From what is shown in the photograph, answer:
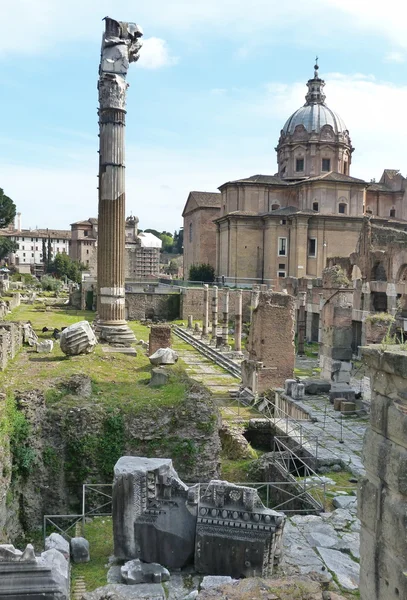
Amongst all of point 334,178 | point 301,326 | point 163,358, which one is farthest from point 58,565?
point 334,178

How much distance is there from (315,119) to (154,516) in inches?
1691

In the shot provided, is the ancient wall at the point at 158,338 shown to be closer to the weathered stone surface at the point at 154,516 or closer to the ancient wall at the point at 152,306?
the weathered stone surface at the point at 154,516

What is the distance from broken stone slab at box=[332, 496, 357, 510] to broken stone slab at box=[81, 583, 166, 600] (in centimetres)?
331

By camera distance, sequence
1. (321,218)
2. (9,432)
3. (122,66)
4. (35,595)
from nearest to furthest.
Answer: (35,595), (9,432), (122,66), (321,218)

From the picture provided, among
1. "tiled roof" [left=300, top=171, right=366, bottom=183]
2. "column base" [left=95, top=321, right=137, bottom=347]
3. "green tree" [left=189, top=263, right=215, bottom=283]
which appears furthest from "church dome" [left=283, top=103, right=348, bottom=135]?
"column base" [left=95, top=321, right=137, bottom=347]

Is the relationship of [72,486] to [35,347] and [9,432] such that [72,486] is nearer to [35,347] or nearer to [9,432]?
[9,432]

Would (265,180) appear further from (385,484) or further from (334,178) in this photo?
(385,484)

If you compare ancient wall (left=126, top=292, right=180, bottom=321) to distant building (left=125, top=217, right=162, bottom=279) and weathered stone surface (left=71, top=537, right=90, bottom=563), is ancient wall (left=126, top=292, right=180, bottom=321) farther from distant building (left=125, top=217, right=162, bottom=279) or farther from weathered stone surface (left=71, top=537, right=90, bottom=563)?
weathered stone surface (left=71, top=537, right=90, bottom=563)

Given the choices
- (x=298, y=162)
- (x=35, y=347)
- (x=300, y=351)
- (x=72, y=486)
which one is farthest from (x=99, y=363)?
(x=298, y=162)

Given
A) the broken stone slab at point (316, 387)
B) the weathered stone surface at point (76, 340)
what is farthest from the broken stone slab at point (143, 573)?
the broken stone slab at point (316, 387)

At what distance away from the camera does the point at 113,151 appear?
15.4 metres

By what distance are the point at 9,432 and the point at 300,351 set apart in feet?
56.4

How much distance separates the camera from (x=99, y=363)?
1208 centimetres

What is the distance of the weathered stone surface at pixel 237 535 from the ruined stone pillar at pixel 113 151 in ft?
33.3
